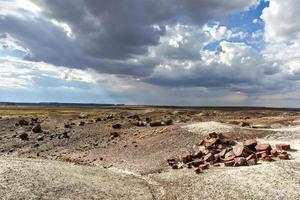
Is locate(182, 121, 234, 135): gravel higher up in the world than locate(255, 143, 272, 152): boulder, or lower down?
higher up

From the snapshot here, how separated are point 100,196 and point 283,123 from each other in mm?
47386

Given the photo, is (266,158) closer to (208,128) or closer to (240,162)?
(240,162)

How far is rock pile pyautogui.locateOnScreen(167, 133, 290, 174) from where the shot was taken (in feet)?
109

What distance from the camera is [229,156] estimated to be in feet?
115

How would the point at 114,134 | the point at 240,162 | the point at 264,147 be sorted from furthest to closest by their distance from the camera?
the point at 114,134
the point at 264,147
the point at 240,162

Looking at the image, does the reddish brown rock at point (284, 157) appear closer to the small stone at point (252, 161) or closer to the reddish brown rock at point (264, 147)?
the reddish brown rock at point (264, 147)

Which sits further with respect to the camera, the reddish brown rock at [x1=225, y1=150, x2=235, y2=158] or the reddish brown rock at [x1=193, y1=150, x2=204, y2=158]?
the reddish brown rock at [x1=193, y1=150, x2=204, y2=158]

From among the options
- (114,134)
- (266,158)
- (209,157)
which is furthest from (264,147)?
(114,134)

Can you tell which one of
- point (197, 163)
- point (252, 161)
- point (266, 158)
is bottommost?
point (197, 163)

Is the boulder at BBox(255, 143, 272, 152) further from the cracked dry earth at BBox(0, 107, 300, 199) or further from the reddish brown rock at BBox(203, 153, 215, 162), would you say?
the reddish brown rock at BBox(203, 153, 215, 162)

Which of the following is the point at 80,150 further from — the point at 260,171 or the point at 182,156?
the point at 260,171

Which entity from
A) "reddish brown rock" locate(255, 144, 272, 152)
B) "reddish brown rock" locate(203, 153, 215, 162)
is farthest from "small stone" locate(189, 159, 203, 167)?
"reddish brown rock" locate(255, 144, 272, 152)

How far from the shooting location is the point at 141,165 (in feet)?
126

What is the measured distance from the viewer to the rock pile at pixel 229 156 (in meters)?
33.2
